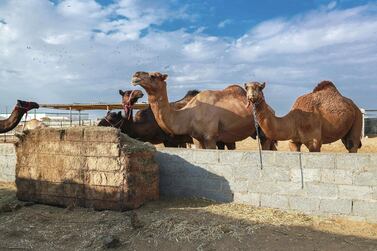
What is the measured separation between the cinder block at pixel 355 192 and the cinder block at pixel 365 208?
0.08m

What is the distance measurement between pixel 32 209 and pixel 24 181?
0.91 metres

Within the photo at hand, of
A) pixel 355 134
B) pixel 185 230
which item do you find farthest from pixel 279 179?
pixel 355 134

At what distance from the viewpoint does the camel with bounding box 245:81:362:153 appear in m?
8.67

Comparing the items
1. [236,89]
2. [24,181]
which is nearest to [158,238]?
[24,181]

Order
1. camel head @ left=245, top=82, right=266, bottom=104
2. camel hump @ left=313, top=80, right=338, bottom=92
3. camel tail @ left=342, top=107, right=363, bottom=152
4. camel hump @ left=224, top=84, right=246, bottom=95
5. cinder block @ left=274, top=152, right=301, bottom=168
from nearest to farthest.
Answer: cinder block @ left=274, top=152, right=301, bottom=168
camel head @ left=245, top=82, right=266, bottom=104
camel hump @ left=313, top=80, right=338, bottom=92
camel tail @ left=342, top=107, right=363, bottom=152
camel hump @ left=224, top=84, right=246, bottom=95

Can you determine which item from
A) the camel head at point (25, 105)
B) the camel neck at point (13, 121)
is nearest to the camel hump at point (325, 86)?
the camel head at point (25, 105)

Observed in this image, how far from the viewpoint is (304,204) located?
23.1 ft

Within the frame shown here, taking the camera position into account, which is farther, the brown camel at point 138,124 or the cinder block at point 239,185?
the brown camel at point 138,124

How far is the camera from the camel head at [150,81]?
9.49 m

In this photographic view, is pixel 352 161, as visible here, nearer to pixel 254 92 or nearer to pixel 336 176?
pixel 336 176

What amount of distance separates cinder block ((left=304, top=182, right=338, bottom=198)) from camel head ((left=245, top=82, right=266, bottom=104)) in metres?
2.02

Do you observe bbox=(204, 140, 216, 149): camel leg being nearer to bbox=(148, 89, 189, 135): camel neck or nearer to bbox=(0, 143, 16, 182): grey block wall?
bbox=(148, 89, 189, 135): camel neck

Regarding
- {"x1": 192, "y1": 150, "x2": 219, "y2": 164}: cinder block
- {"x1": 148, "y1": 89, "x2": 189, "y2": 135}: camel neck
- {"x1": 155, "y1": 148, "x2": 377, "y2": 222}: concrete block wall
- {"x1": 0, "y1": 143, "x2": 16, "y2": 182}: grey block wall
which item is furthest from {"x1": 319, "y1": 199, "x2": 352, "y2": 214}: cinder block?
{"x1": 0, "y1": 143, "x2": 16, "y2": 182}: grey block wall

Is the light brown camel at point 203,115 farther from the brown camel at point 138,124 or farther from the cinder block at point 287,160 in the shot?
the cinder block at point 287,160
